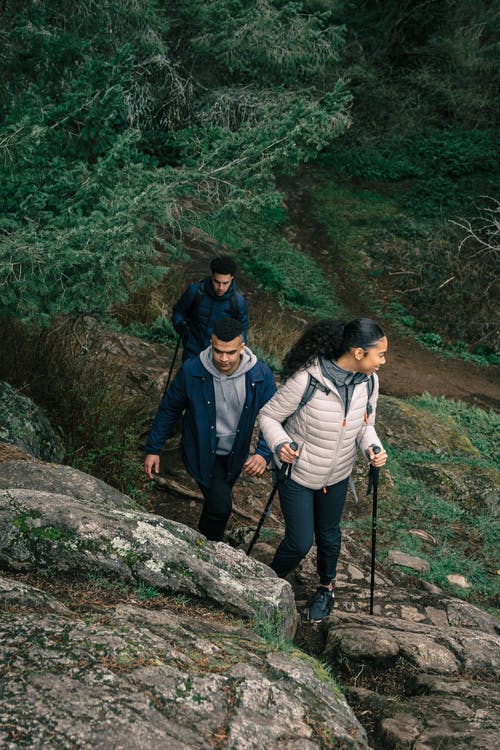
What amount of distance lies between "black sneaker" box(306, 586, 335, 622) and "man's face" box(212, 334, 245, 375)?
5.41ft

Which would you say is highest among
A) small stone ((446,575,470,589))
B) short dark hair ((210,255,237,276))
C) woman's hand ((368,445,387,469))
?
short dark hair ((210,255,237,276))

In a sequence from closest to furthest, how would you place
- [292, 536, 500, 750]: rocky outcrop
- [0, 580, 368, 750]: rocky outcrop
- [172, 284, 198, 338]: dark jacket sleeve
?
[0, 580, 368, 750]: rocky outcrop
[292, 536, 500, 750]: rocky outcrop
[172, 284, 198, 338]: dark jacket sleeve

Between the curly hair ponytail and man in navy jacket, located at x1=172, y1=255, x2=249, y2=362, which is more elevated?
the curly hair ponytail

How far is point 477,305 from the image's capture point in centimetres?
1526

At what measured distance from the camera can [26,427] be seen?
554cm

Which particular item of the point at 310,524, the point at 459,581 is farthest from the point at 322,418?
the point at 459,581

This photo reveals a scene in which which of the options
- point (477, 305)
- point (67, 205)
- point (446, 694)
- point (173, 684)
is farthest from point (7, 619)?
point (477, 305)

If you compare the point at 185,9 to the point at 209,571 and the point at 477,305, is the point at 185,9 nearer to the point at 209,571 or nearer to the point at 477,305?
the point at 477,305

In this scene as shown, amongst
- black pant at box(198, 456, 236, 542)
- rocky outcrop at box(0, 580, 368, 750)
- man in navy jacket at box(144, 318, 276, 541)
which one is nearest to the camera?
rocky outcrop at box(0, 580, 368, 750)

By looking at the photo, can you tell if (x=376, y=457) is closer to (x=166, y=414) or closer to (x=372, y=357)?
(x=372, y=357)

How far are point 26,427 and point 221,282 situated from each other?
2.08 meters

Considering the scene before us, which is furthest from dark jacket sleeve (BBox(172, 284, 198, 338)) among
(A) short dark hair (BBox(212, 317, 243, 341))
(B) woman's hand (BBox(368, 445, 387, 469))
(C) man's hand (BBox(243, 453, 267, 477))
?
(B) woman's hand (BBox(368, 445, 387, 469))

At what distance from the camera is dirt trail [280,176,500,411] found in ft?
39.8

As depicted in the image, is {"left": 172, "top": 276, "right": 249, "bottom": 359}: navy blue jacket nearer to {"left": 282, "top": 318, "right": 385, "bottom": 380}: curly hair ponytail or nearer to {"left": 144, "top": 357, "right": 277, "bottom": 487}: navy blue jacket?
{"left": 144, "top": 357, "right": 277, "bottom": 487}: navy blue jacket
